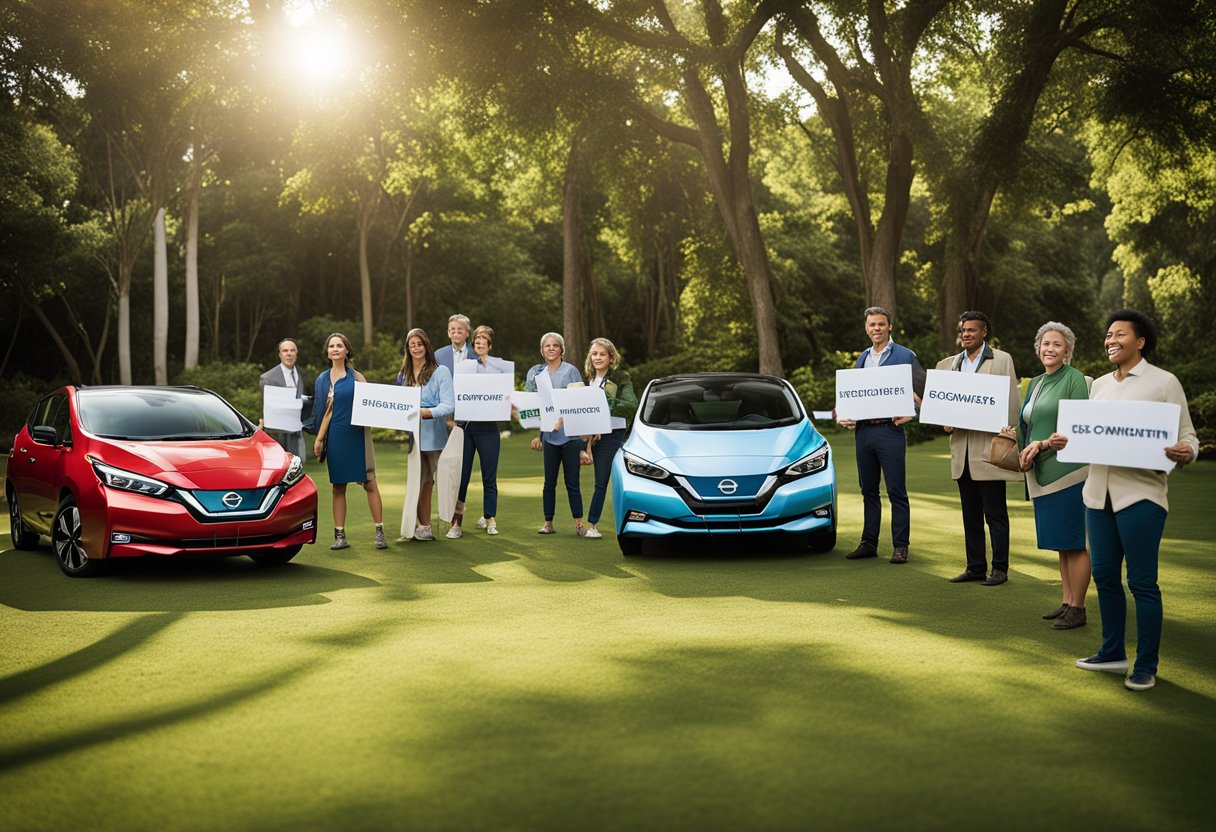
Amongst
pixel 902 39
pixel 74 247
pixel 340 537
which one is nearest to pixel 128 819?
pixel 340 537

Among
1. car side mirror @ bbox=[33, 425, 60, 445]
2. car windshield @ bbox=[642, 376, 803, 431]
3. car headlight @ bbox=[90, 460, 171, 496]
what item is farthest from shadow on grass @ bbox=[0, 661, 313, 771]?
car windshield @ bbox=[642, 376, 803, 431]

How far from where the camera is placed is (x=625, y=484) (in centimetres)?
1029

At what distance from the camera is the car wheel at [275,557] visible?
10004 millimetres

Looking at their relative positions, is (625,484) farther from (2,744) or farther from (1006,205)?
(1006,205)

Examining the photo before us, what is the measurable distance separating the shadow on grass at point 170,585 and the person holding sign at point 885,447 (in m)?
4.37

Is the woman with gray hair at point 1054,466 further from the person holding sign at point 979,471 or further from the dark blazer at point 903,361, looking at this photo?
the dark blazer at point 903,361

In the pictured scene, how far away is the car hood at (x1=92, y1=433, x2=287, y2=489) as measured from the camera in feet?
30.5

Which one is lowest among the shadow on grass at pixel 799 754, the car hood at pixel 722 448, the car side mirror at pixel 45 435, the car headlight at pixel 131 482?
the shadow on grass at pixel 799 754

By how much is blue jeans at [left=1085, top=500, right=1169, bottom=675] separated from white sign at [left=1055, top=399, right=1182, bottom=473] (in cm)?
28

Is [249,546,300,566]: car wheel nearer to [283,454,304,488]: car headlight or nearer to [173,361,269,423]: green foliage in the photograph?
[283,454,304,488]: car headlight

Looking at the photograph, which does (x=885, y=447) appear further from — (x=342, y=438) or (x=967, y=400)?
(x=342, y=438)

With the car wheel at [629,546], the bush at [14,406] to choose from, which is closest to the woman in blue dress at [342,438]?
the car wheel at [629,546]

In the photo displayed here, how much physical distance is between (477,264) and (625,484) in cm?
4120

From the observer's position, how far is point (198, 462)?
31.2 ft
